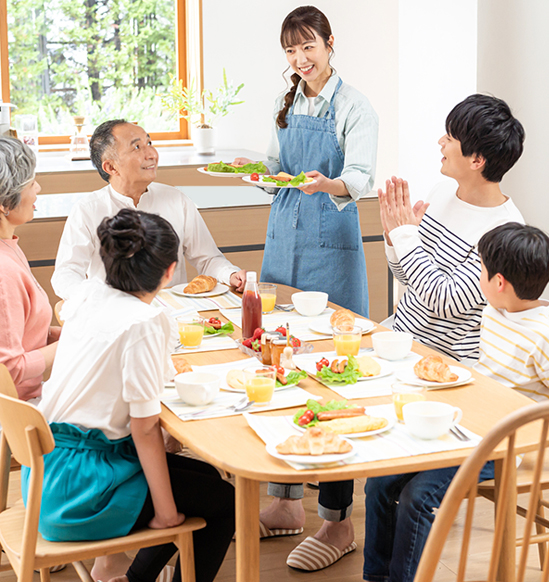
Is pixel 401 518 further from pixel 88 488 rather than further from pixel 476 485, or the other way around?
pixel 88 488

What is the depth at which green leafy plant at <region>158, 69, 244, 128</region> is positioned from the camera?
4965 millimetres

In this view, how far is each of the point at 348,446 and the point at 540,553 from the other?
1.06m

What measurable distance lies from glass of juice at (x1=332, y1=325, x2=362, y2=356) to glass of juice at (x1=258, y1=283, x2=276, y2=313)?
17.2 inches

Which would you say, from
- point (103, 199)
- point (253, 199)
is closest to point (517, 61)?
point (253, 199)

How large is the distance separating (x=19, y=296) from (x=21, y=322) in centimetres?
7

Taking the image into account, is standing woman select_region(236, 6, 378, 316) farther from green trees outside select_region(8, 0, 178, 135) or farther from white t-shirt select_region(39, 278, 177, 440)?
green trees outside select_region(8, 0, 178, 135)

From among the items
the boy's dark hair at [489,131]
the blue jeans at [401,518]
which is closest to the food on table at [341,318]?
the blue jeans at [401,518]

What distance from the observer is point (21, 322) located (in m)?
1.94

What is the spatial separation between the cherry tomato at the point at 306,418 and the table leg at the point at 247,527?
0.14 m

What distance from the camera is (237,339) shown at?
2.04 m

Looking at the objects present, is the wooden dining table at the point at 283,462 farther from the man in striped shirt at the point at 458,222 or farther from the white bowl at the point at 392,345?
the man in striped shirt at the point at 458,222

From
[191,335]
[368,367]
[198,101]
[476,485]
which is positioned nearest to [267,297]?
[191,335]

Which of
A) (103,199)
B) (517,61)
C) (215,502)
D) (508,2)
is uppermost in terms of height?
(508,2)

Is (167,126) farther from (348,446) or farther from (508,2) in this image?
(348,446)
